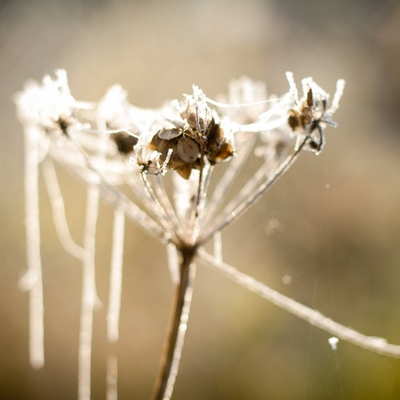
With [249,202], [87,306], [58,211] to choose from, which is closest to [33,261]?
[58,211]

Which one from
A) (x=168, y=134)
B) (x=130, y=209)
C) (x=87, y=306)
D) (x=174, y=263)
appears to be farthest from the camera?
(x=87, y=306)

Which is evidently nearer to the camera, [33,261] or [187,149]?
[187,149]

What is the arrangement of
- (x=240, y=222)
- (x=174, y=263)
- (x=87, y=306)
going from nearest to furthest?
(x=174, y=263)
(x=240, y=222)
(x=87, y=306)

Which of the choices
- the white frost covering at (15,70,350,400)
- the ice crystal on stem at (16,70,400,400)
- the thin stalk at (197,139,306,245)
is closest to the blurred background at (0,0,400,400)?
the white frost covering at (15,70,350,400)

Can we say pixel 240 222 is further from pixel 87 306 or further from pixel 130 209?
pixel 130 209

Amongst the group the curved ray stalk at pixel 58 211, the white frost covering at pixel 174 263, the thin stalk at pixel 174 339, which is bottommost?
the thin stalk at pixel 174 339

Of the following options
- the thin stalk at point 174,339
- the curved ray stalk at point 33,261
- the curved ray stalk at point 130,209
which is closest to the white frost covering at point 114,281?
the curved ray stalk at point 33,261

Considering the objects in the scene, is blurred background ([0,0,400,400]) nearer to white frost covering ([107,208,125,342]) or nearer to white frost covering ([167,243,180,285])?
white frost covering ([107,208,125,342])

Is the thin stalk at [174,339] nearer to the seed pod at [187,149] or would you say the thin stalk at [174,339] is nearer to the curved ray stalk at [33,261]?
the seed pod at [187,149]

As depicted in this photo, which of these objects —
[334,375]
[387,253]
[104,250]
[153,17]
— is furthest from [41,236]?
[387,253]
